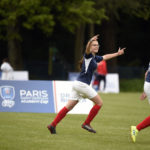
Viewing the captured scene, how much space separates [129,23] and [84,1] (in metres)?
14.3

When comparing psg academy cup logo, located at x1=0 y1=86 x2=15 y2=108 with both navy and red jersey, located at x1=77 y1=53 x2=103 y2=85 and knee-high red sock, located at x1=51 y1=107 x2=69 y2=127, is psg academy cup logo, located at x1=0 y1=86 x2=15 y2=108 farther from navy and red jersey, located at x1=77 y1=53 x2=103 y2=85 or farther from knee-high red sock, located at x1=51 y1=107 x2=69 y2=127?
navy and red jersey, located at x1=77 y1=53 x2=103 y2=85

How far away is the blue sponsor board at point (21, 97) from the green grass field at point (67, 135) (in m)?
0.61

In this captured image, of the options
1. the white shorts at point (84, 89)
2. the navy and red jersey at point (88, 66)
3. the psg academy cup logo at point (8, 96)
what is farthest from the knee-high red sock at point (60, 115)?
the psg academy cup logo at point (8, 96)

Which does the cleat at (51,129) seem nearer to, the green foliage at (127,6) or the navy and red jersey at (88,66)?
the navy and red jersey at (88,66)

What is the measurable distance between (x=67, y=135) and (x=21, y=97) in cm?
495

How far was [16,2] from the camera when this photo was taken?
1200 inches

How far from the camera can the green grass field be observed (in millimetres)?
8258

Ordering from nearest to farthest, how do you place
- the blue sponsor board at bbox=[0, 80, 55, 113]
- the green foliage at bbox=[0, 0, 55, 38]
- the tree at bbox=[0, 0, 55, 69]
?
the blue sponsor board at bbox=[0, 80, 55, 113] < the green foliage at bbox=[0, 0, 55, 38] < the tree at bbox=[0, 0, 55, 69]

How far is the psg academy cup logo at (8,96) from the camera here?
14.3 metres

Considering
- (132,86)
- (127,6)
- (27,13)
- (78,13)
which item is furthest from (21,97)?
(127,6)

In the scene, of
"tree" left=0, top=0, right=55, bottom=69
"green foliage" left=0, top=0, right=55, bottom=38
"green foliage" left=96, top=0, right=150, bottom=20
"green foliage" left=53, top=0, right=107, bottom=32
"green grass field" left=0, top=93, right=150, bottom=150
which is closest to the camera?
"green grass field" left=0, top=93, right=150, bottom=150

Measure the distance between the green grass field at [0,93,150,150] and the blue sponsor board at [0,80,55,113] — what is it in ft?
2.00

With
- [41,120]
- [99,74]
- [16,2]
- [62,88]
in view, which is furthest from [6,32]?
[41,120]

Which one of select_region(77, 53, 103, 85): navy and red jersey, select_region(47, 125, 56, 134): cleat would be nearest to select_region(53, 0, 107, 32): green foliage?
select_region(77, 53, 103, 85): navy and red jersey
